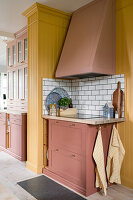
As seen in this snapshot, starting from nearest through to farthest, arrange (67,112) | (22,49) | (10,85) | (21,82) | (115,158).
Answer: (115,158) < (67,112) < (22,49) < (21,82) < (10,85)

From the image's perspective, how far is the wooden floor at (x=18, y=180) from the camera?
249 cm

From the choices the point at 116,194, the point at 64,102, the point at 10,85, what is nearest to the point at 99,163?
the point at 116,194

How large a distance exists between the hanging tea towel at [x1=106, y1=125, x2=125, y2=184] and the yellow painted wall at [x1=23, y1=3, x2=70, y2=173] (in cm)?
116

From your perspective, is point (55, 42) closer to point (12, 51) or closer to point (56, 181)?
point (12, 51)

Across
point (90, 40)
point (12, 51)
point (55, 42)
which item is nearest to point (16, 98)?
point (12, 51)

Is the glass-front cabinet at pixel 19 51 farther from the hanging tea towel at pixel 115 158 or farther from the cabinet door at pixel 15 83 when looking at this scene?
the hanging tea towel at pixel 115 158

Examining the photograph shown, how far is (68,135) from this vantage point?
280cm

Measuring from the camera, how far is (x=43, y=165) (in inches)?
131

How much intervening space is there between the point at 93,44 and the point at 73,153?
1.54 m

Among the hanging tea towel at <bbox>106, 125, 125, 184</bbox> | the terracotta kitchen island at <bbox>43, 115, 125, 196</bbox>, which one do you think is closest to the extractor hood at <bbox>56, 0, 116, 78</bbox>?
the terracotta kitchen island at <bbox>43, 115, 125, 196</bbox>

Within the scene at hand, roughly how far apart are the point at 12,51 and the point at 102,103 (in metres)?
2.90

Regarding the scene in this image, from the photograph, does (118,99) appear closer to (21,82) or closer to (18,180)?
(18,180)

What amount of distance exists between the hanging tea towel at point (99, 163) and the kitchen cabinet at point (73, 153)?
5 cm

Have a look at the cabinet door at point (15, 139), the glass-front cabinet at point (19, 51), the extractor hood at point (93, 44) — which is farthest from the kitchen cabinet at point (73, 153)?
the glass-front cabinet at point (19, 51)
